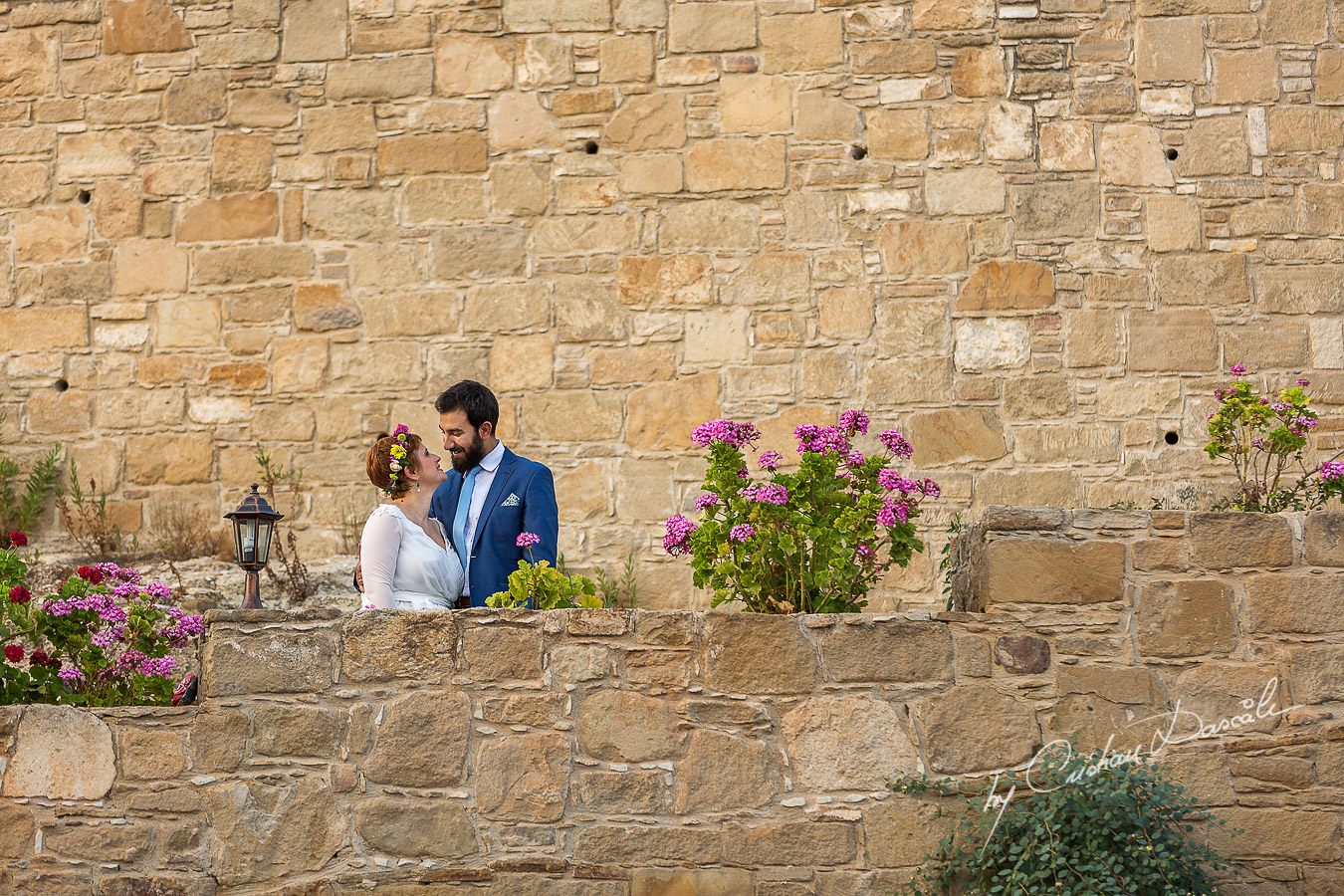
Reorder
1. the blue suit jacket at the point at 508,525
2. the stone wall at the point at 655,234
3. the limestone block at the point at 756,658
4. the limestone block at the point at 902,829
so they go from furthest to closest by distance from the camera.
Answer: the stone wall at the point at 655,234 < the blue suit jacket at the point at 508,525 < the limestone block at the point at 756,658 < the limestone block at the point at 902,829

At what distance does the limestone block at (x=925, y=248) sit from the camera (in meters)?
6.88

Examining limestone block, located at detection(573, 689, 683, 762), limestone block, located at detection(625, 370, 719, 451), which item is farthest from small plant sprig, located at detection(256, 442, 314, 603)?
limestone block, located at detection(573, 689, 683, 762)

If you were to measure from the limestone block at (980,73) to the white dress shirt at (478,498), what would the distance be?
3709mm

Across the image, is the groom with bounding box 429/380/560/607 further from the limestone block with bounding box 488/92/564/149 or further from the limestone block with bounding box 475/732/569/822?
the limestone block with bounding box 488/92/564/149


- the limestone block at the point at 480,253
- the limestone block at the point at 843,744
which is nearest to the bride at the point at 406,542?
the limestone block at the point at 843,744

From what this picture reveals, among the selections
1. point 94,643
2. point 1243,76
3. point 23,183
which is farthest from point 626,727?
point 23,183

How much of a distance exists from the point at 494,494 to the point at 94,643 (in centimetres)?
140

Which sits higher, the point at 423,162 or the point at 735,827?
the point at 423,162

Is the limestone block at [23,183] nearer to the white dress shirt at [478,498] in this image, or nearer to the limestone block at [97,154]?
the limestone block at [97,154]

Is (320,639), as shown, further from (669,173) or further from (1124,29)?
(1124,29)

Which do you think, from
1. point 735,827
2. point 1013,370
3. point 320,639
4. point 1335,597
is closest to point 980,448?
point 1013,370

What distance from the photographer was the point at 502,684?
157 inches

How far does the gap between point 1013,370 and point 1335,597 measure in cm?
294

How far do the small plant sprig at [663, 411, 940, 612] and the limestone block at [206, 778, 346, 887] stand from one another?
4.12 ft
